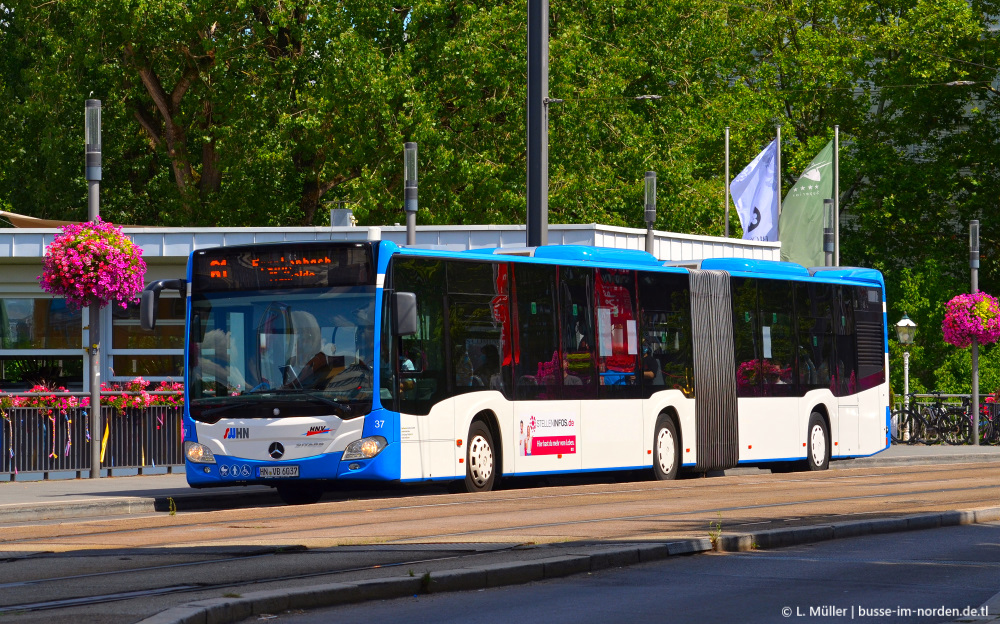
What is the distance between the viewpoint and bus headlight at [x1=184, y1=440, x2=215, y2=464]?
1767 centimetres

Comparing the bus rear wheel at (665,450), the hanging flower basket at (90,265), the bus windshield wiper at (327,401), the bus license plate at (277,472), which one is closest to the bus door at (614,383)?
the bus rear wheel at (665,450)

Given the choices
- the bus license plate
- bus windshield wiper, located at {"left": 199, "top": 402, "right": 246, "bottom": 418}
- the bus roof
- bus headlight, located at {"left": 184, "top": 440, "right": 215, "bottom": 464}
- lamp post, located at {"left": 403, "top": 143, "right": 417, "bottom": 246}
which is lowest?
the bus license plate

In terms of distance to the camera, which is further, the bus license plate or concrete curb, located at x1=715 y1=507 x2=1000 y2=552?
the bus license plate

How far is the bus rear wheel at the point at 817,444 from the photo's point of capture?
83.5 feet

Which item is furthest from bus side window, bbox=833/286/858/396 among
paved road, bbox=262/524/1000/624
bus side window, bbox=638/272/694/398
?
paved road, bbox=262/524/1000/624

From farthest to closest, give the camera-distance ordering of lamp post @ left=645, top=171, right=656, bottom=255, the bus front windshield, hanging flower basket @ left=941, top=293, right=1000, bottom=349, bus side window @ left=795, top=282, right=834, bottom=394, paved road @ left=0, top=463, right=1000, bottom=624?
1. hanging flower basket @ left=941, top=293, right=1000, bottom=349
2. lamp post @ left=645, top=171, right=656, bottom=255
3. bus side window @ left=795, top=282, right=834, bottom=394
4. the bus front windshield
5. paved road @ left=0, top=463, right=1000, bottom=624

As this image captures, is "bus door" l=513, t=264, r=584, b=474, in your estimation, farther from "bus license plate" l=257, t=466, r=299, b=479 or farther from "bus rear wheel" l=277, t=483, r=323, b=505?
"bus license plate" l=257, t=466, r=299, b=479

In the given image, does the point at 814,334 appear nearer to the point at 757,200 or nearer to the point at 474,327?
the point at 474,327

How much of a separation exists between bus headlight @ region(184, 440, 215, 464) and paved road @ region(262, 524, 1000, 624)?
772 centimetres

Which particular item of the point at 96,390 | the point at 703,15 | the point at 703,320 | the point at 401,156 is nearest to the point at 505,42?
the point at 401,156

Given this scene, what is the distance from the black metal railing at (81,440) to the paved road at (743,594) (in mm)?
11511

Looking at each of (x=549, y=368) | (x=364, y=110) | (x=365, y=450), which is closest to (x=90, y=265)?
(x=365, y=450)

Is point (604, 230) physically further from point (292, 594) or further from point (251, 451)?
point (292, 594)

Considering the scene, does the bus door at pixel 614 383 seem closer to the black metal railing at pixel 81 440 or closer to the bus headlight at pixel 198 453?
the bus headlight at pixel 198 453
